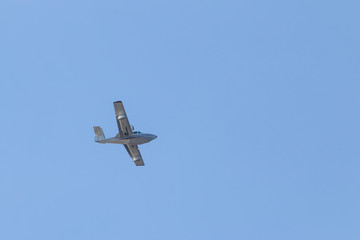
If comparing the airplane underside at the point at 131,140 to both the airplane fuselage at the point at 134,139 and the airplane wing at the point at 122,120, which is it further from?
the airplane wing at the point at 122,120

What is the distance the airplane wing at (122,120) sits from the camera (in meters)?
126

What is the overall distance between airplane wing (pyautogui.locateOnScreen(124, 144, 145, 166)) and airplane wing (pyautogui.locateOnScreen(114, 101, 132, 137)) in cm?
1426

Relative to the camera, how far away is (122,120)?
127250 millimetres

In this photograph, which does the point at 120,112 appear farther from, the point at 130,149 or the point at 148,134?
the point at 130,149

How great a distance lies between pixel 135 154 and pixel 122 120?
20737mm

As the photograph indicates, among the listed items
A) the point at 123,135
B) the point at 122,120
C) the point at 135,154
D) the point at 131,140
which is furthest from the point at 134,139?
the point at 135,154

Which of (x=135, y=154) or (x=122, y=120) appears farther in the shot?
(x=135, y=154)

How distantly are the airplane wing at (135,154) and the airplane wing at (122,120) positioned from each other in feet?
46.8

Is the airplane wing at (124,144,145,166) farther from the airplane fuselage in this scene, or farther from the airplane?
the airplane fuselage

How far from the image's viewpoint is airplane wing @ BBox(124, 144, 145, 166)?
474 feet

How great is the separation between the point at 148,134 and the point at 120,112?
30.8 ft

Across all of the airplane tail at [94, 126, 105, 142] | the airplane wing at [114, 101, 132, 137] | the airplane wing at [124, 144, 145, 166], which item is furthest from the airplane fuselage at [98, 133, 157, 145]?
the airplane wing at [124, 144, 145, 166]

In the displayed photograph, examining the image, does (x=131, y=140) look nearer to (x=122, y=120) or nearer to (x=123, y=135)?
(x=123, y=135)

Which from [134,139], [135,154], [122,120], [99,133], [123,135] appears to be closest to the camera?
[122,120]
